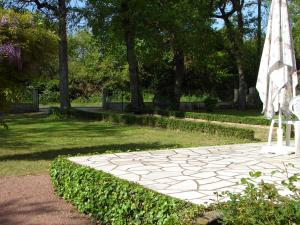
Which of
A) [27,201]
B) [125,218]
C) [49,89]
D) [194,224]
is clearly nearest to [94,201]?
[125,218]

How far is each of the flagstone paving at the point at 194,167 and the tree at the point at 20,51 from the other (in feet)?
9.77

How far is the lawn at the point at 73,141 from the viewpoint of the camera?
→ 1097cm

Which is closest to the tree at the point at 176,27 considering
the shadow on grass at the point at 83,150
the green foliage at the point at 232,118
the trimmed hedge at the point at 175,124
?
the green foliage at the point at 232,118

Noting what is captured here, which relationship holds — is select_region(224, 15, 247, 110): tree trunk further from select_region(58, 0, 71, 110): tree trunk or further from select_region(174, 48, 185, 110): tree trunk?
select_region(58, 0, 71, 110): tree trunk

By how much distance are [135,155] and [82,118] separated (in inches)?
622

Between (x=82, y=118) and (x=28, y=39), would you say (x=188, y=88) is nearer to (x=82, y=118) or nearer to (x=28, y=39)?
(x=82, y=118)

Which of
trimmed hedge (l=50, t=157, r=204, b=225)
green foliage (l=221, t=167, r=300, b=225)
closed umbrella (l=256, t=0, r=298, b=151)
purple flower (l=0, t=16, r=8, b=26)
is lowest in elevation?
trimmed hedge (l=50, t=157, r=204, b=225)

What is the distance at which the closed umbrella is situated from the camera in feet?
29.8

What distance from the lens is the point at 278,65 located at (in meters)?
9.14

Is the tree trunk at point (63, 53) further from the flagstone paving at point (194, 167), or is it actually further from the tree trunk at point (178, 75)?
the flagstone paving at point (194, 167)

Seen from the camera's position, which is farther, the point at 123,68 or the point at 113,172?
the point at 123,68

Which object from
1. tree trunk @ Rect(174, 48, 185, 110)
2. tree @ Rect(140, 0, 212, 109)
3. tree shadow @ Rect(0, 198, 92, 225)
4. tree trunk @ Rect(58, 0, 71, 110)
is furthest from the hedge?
tree shadow @ Rect(0, 198, 92, 225)

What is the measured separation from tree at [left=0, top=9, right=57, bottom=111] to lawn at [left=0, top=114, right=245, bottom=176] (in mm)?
1668

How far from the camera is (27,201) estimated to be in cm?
725
